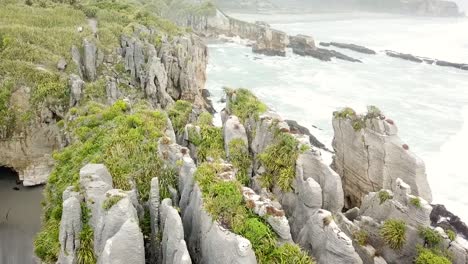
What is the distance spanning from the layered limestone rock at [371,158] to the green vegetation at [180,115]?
9.77 m

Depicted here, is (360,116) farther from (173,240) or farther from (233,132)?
(173,240)

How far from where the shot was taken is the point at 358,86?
65.4 m

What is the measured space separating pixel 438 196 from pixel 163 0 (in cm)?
10353

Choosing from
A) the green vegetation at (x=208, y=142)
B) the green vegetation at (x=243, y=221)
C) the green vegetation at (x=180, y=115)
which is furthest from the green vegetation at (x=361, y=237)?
the green vegetation at (x=180, y=115)

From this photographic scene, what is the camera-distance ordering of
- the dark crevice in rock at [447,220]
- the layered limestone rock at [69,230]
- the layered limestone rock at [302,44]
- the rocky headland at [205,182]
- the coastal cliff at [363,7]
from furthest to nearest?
the coastal cliff at [363,7], the layered limestone rock at [302,44], the dark crevice in rock at [447,220], the layered limestone rock at [69,230], the rocky headland at [205,182]

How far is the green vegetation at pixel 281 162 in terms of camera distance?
775 inches

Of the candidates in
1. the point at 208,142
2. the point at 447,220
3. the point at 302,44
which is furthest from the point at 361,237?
the point at 302,44

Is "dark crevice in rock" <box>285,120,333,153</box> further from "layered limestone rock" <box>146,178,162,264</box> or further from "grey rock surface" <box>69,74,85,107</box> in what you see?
"layered limestone rock" <box>146,178,162,264</box>

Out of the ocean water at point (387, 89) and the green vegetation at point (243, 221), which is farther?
the ocean water at point (387, 89)

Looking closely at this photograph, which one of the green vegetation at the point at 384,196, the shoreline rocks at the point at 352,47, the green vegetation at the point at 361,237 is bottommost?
the shoreline rocks at the point at 352,47

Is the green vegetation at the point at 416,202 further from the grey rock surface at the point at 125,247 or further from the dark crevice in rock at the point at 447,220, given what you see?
the grey rock surface at the point at 125,247

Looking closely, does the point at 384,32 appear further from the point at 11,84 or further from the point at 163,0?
the point at 11,84

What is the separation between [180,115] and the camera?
28.4 metres

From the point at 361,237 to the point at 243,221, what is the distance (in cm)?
677
